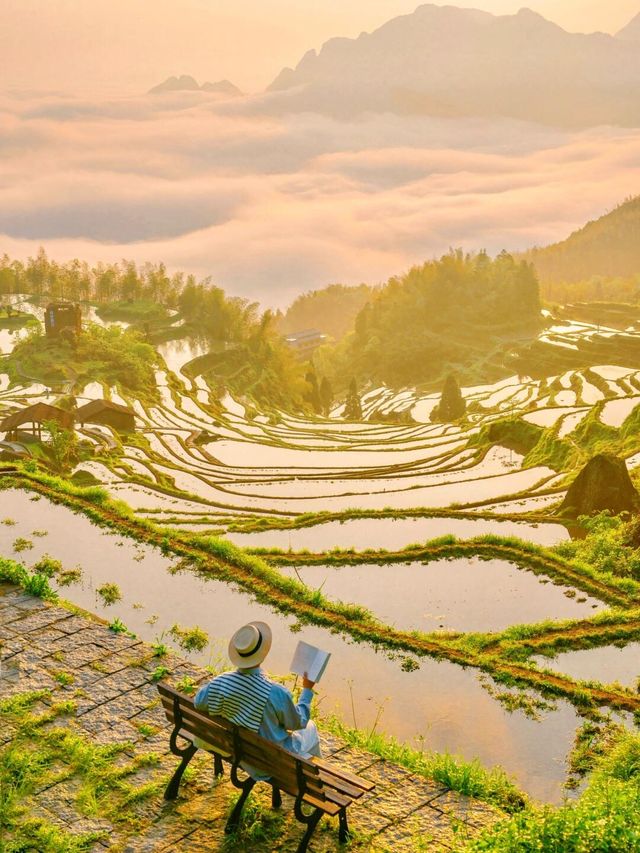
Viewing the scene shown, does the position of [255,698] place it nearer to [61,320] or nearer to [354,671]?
[354,671]

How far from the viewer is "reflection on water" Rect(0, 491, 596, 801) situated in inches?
391

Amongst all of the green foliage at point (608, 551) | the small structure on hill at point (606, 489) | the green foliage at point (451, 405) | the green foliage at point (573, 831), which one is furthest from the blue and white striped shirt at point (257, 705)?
the green foliage at point (451, 405)

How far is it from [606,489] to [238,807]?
18.6 m

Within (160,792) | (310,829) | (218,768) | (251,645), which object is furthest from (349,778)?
(160,792)

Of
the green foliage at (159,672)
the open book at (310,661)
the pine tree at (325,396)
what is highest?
the open book at (310,661)

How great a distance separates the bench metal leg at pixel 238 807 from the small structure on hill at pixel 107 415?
4423 cm

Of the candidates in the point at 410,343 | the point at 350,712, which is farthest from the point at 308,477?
the point at 410,343

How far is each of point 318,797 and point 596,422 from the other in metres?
34.1

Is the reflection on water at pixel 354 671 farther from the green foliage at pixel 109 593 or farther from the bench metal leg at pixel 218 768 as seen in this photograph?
the bench metal leg at pixel 218 768

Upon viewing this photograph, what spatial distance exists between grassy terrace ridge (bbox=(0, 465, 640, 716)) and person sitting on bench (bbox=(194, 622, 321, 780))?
531cm

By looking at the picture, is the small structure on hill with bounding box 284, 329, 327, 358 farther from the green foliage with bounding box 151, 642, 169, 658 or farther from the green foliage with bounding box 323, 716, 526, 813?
the green foliage with bounding box 323, 716, 526, 813

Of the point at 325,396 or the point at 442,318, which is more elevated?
the point at 442,318

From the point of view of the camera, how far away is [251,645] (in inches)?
283

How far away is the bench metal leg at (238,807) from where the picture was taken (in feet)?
24.4
